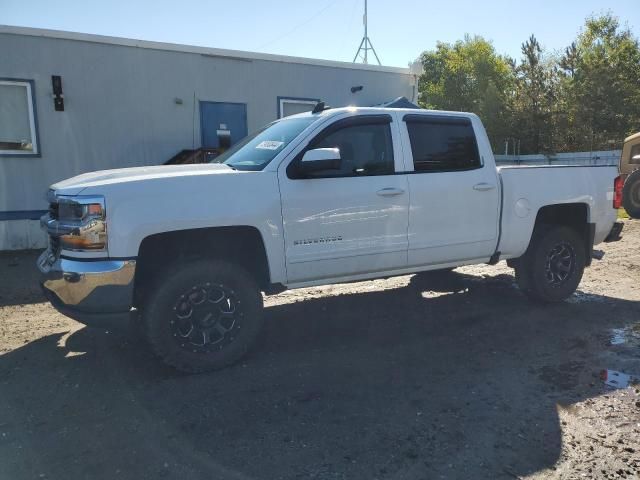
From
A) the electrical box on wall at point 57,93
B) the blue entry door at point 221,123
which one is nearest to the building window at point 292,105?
the blue entry door at point 221,123

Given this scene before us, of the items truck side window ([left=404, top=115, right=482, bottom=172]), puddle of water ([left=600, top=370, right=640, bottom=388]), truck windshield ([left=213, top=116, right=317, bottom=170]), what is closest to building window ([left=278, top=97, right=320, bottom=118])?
truck windshield ([left=213, top=116, right=317, bottom=170])

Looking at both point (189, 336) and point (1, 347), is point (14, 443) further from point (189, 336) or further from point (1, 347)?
point (1, 347)

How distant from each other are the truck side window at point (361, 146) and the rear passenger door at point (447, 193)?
8.3 inches

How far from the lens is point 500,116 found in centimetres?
3981

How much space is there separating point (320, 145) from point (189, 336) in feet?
6.44

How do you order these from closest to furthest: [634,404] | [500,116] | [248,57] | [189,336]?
1. [634,404]
2. [189,336]
3. [248,57]
4. [500,116]

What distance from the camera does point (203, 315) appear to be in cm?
397

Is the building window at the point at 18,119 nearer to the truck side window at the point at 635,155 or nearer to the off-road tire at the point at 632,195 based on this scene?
the off-road tire at the point at 632,195

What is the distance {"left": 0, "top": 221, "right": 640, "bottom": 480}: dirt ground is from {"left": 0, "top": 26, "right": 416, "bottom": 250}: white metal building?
16.0 ft

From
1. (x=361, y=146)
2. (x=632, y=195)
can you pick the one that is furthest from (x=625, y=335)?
(x=632, y=195)

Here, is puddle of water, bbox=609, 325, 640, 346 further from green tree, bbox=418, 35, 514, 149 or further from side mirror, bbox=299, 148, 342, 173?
green tree, bbox=418, 35, 514, 149

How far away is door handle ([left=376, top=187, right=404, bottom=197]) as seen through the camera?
4491 millimetres

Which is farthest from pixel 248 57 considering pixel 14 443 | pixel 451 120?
pixel 14 443

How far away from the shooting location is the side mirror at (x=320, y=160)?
4.07 metres
